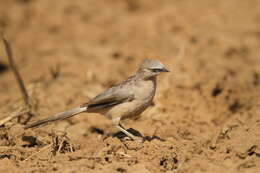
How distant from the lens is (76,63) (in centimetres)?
1110

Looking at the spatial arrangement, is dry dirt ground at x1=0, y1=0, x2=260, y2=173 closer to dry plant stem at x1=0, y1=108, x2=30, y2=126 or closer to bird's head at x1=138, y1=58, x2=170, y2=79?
dry plant stem at x1=0, y1=108, x2=30, y2=126

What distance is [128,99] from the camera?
6.81 meters

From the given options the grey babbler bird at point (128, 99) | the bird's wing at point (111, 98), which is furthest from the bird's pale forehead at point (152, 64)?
the bird's wing at point (111, 98)

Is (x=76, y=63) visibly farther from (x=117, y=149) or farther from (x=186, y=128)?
(x=117, y=149)

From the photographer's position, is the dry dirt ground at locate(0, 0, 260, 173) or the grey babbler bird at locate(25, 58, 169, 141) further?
the grey babbler bird at locate(25, 58, 169, 141)

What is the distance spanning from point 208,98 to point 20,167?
487 centimetres

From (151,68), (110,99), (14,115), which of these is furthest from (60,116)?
(151,68)

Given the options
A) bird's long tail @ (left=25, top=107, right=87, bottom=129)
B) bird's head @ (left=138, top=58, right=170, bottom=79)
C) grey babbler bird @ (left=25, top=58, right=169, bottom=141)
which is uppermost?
bird's head @ (left=138, top=58, right=170, bottom=79)

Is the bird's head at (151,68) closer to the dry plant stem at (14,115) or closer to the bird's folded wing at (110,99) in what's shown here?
the bird's folded wing at (110,99)

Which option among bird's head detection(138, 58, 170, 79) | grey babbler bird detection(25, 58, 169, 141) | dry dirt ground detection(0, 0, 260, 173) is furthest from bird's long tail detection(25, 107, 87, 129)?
bird's head detection(138, 58, 170, 79)

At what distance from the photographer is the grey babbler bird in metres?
6.76

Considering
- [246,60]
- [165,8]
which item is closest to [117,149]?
[246,60]

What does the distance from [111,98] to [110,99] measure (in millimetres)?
25

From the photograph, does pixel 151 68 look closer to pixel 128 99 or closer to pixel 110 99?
pixel 128 99
